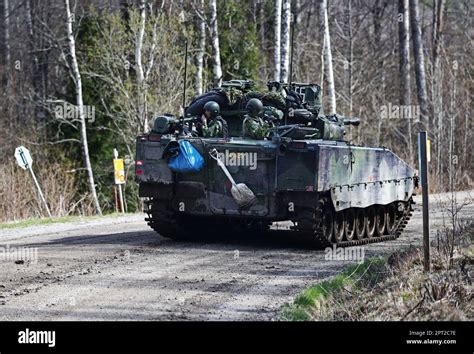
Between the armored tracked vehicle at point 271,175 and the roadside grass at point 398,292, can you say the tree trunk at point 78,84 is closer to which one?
the armored tracked vehicle at point 271,175

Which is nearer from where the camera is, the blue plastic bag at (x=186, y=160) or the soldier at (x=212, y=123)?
the blue plastic bag at (x=186, y=160)

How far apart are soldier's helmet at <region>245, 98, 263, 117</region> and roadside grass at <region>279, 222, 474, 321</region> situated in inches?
155

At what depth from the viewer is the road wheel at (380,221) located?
60.3 feet

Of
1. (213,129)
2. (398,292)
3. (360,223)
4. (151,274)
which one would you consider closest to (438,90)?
(360,223)

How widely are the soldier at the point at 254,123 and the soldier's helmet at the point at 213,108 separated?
1.75ft

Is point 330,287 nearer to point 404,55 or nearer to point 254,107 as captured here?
point 254,107

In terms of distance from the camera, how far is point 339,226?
16.7 metres

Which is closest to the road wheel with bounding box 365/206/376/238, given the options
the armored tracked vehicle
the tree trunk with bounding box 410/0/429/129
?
the armored tracked vehicle

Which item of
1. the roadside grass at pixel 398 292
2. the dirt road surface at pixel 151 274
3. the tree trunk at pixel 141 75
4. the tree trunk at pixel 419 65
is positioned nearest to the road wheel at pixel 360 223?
the dirt road surface at pixel 151 274

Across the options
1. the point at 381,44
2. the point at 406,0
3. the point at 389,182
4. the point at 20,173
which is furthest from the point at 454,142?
the point at 389,182

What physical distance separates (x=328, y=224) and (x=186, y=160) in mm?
2430

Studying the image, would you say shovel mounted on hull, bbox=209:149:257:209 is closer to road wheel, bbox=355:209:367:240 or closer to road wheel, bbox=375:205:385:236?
road wheel, bbox=355:209:367:240
